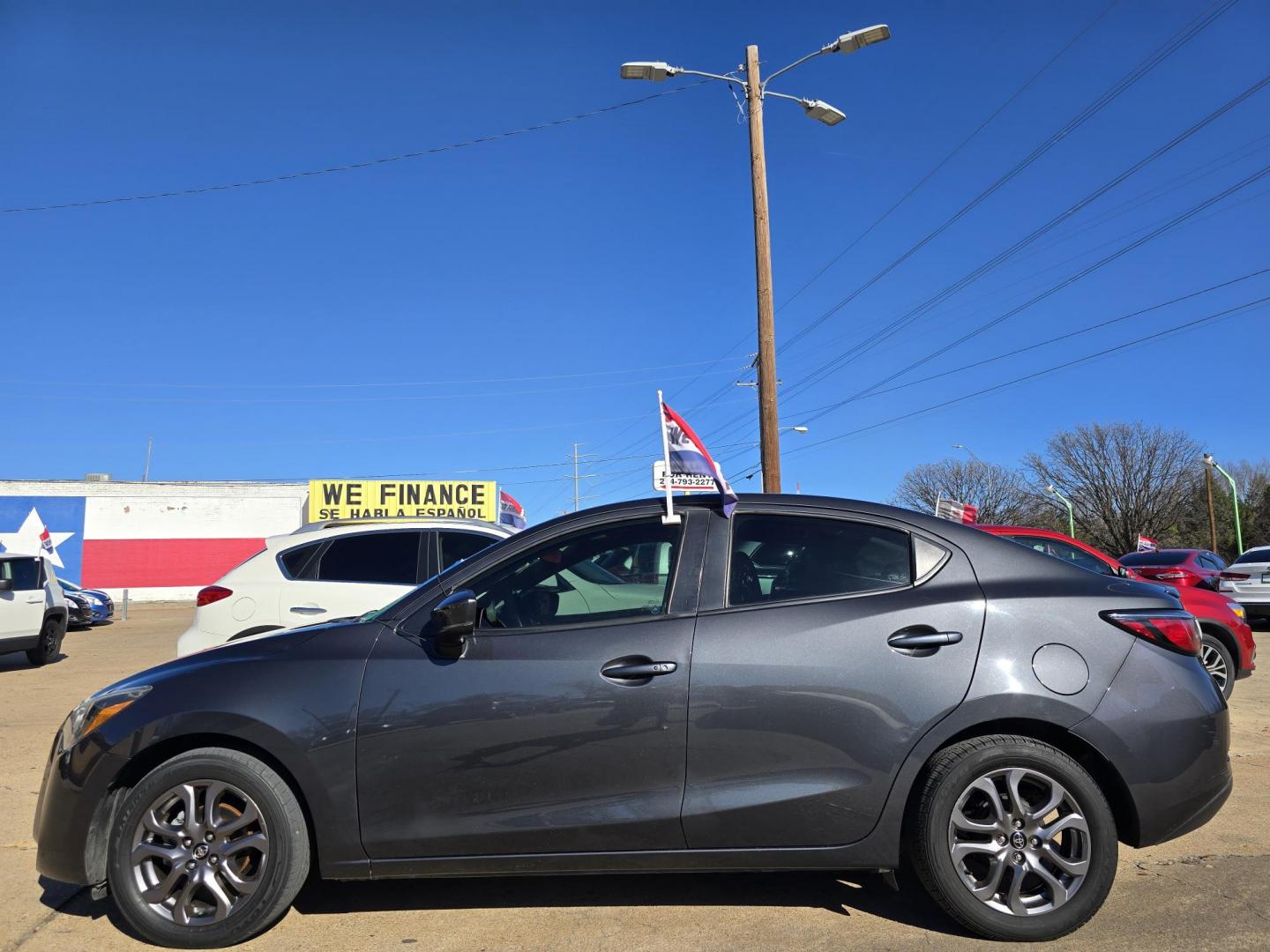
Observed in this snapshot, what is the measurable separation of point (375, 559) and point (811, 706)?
5.30 meters

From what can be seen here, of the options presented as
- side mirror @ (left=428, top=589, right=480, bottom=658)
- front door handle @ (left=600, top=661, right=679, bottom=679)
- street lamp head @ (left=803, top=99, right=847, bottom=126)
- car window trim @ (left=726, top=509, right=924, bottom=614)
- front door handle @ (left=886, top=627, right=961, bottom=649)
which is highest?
street lamp head @ (left=803, top=99, right=847, bottom=126)

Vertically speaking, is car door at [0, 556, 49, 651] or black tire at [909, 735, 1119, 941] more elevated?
car door at [0, 556, 49, 651]

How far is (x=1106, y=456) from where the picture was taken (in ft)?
181

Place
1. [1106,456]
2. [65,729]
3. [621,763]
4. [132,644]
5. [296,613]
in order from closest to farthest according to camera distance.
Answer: [621,763] < [65,729] < [296,613] < [132,644] < [1106,456]

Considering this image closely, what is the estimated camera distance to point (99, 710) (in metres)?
3.55

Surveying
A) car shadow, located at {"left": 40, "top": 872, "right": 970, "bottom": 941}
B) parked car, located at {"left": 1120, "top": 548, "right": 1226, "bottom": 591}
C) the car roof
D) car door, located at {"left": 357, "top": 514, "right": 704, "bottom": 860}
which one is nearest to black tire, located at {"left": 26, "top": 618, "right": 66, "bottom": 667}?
the car roof

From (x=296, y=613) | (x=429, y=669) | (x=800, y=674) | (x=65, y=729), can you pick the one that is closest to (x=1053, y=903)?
(x=800, y=674)

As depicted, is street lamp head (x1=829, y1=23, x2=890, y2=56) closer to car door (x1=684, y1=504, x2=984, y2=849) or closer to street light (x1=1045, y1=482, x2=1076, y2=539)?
car door (x1=684, y1=504, x2=984, y2=849)

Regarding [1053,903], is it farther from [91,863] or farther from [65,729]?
[65,729]

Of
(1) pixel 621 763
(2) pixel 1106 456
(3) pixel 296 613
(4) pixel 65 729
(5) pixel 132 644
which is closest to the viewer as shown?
(1) pixel 621 763

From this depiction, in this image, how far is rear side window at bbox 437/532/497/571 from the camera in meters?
7.99

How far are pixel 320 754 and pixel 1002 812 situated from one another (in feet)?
8.38

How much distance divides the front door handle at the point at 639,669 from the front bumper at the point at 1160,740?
1522 mm

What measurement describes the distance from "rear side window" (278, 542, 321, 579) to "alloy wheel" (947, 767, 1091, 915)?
19.1ft
